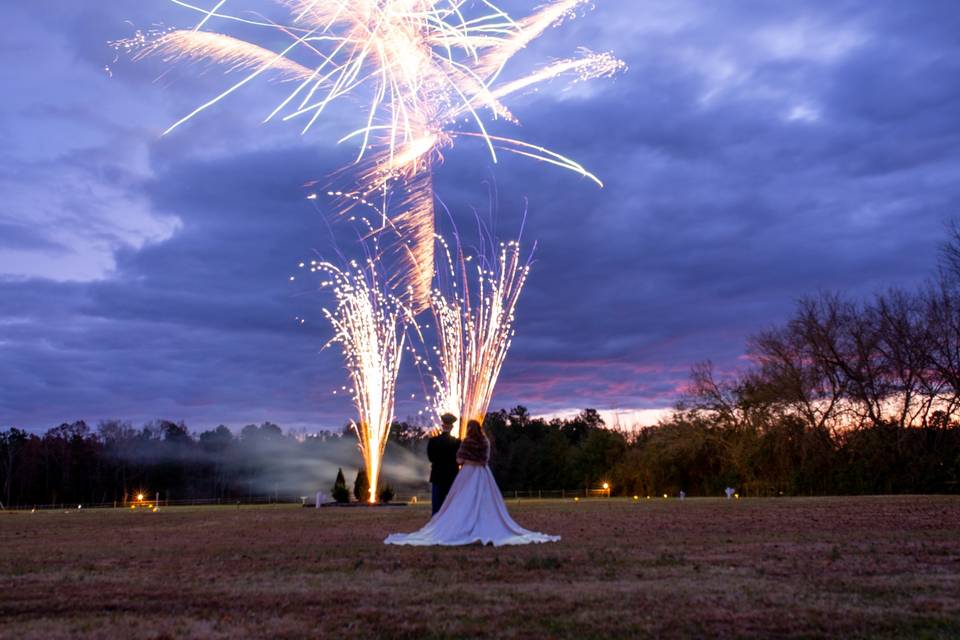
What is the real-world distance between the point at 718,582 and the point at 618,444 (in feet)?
199

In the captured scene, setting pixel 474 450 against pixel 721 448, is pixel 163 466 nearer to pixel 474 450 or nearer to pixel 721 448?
pixel 721 448

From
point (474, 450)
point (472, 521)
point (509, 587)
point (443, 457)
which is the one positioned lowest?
point (509, 587)

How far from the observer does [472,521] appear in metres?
14.5

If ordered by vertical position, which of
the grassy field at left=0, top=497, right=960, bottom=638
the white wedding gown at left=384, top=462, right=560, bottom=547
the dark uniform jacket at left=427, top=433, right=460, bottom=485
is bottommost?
the grassy field at left=0, top=497, right=960, bottom=638

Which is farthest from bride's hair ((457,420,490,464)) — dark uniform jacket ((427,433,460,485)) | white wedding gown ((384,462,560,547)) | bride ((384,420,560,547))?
dark uniform jacket ((427,433,460,485))

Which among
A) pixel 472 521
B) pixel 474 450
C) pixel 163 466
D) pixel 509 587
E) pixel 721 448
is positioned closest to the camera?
pixel 509 587

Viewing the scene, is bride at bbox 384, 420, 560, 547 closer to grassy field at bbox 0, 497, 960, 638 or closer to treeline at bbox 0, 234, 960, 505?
grassy field at bbox 0, 497, 960, 638

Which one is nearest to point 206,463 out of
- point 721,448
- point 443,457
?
point 721,448

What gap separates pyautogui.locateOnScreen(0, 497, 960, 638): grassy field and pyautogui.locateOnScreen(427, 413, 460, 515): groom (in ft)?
6.72

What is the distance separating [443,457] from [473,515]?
2.55 meters

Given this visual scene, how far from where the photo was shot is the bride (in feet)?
46.5

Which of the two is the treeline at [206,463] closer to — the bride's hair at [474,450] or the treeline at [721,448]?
the treeline at [721,448]

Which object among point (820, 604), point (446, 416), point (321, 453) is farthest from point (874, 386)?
point (321, 453)

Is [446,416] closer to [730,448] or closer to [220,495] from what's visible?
[730,448]
